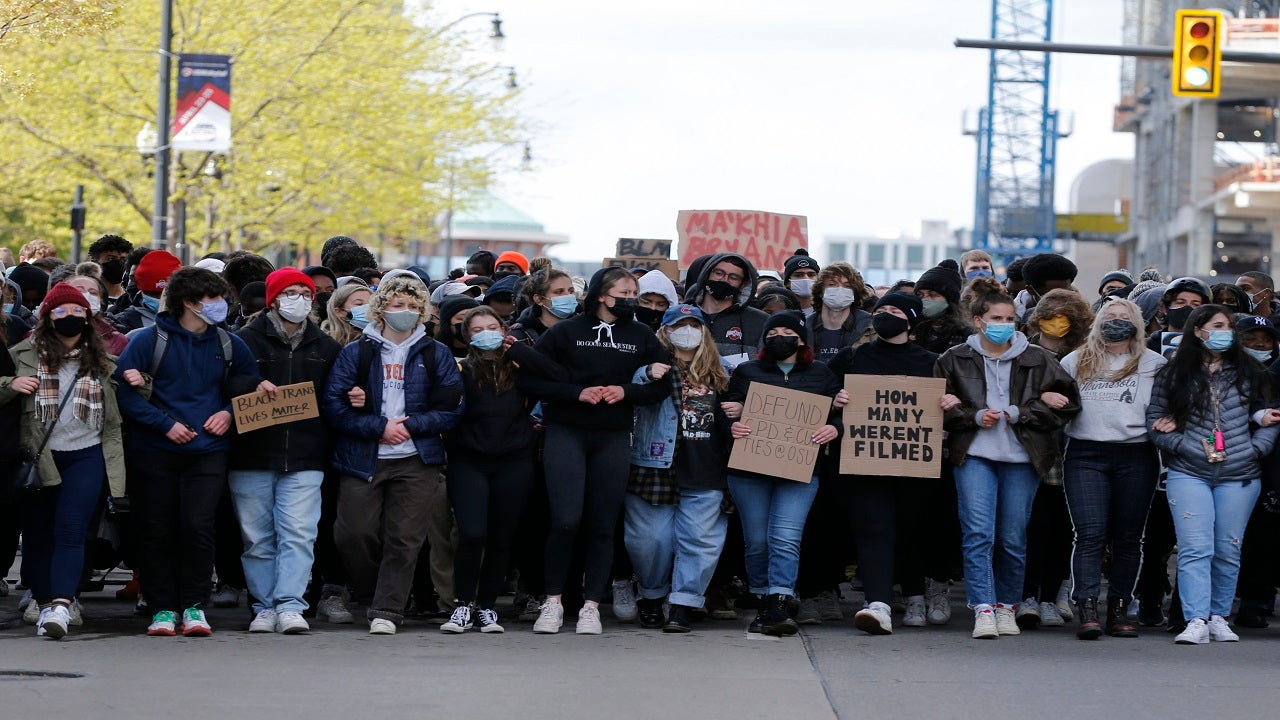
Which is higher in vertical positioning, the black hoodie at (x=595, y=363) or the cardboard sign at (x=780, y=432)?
the black hoodie at (x=595, y=363)

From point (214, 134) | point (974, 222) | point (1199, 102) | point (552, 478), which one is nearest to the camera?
point (552, 478)

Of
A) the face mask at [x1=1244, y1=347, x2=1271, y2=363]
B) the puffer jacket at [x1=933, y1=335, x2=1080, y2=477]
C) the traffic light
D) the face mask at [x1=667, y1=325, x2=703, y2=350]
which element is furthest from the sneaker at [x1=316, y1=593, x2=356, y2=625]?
the traffic light

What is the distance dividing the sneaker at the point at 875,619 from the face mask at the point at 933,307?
1901 mm

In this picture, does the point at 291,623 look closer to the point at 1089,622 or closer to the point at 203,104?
the point at 1089,622

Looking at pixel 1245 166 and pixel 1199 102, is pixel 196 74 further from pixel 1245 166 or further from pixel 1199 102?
pixel 1199 102

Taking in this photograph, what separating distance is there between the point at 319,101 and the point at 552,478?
76.2ft

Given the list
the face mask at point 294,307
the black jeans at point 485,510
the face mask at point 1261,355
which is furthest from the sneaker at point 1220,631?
the face mask at point 294,307

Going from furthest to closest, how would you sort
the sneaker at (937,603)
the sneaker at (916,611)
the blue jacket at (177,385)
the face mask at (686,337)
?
the sneaker at (937,603)
the sneaker at (916,611)
the face mask at (686,337)
the blue jacket at (177,385)

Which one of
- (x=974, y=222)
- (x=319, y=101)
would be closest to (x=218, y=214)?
(x=319, y=101)

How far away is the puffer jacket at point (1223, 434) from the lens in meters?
10.4

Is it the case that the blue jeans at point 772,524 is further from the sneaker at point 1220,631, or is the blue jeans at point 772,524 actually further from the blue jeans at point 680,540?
the sneaker at point 1220,631

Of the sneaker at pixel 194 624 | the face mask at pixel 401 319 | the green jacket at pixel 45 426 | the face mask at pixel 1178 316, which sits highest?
the face mask at pixel 1178 316

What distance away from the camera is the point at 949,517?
11125mm

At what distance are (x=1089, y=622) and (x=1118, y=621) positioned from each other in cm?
30
